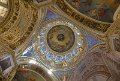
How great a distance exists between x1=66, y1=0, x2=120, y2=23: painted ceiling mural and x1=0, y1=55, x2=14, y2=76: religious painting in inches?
191

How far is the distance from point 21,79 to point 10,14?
403 cm

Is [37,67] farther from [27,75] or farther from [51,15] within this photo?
[51,15]

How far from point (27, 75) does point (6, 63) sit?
1797mm

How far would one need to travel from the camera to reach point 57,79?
17.2 metres

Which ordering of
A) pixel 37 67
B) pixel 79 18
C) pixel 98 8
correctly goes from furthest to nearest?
pixel 37 67
pixel 79 18
pixel 98 8

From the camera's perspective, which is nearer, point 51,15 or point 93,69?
point 51,15

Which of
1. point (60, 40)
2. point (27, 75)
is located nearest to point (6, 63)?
point (27, 75)

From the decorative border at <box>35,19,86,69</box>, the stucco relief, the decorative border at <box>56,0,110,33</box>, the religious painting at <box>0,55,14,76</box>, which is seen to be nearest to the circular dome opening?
the decorative border at <box>35,19,86,69</box>

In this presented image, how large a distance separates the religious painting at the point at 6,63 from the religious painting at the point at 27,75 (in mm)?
1104

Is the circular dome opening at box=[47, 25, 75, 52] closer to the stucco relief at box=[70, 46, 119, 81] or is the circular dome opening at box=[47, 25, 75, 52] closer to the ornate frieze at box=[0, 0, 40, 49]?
the ornate frieze at box=[0, 0, 40, 49]

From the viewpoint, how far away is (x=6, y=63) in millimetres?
16188

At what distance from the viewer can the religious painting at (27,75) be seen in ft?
56.3

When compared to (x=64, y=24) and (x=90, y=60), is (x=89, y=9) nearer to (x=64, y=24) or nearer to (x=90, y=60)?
(x=64, y=24)

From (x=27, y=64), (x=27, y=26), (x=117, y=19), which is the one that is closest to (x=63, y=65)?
(x=27, y=64)
